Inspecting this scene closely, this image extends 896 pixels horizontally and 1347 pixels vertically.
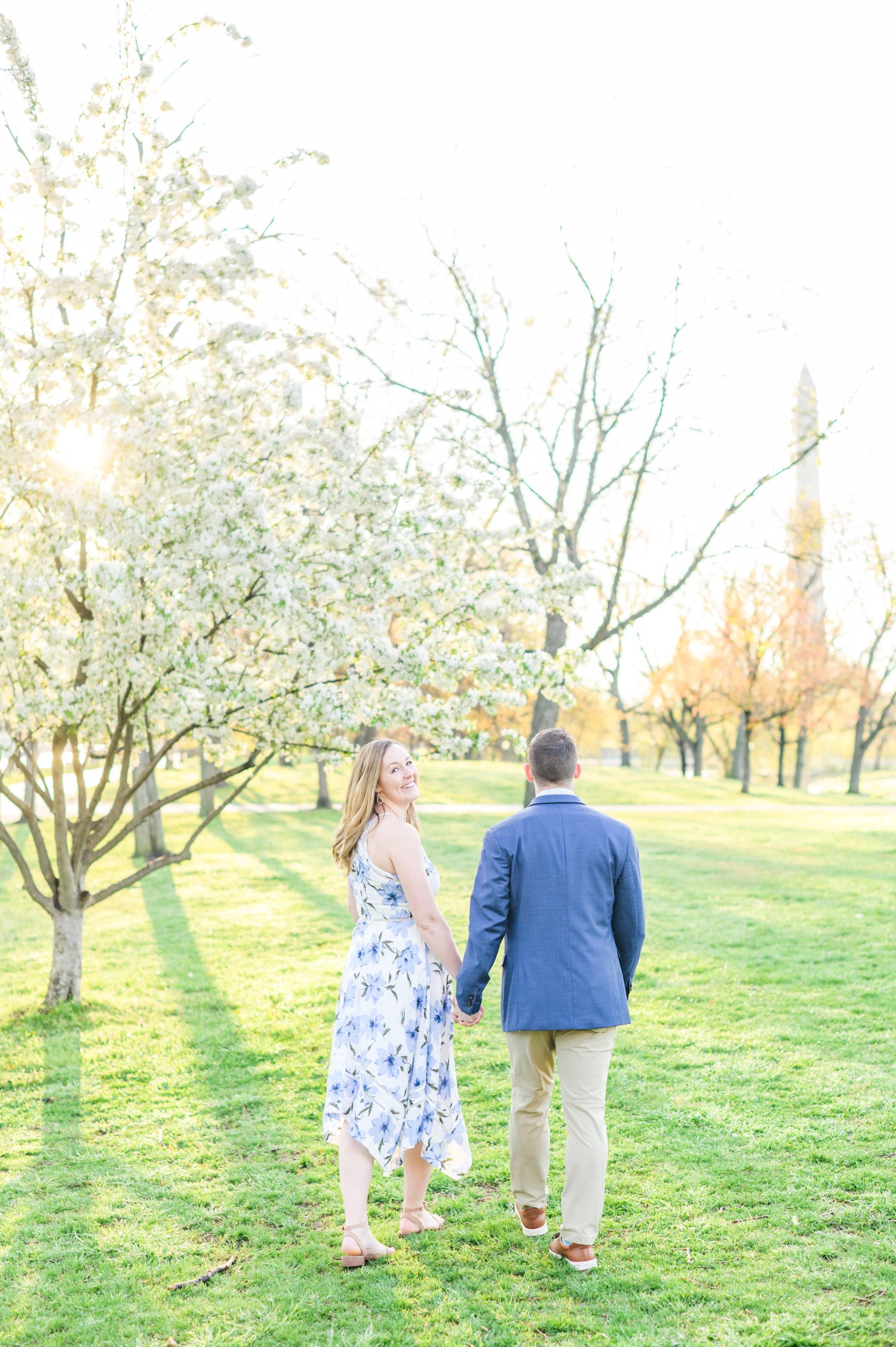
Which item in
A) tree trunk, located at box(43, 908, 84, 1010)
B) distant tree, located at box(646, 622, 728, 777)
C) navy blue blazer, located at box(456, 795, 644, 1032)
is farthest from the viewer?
distant tree, located at box(646, 622, 728, 777)

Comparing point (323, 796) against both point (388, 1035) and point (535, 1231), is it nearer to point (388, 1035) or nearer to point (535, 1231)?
point (535, 1231)

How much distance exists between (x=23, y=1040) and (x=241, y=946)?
3872mm

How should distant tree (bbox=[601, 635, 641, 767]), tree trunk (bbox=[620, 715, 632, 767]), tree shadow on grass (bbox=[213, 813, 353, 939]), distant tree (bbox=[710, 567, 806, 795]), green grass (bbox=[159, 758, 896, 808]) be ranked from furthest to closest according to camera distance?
1. tree trunk (bbox=[620, 715, 632, 767])
2. distant tree (bbox=[601, 635, 641, 767])
3. distant tree (bbox=[710, 567, 806, 795])
4. green grass (bbox=[159, 758, 896, 808])
5. tree shadow on grass (bbox=[213, 813, 353, 939])

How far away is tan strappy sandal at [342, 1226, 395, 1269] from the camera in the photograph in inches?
166

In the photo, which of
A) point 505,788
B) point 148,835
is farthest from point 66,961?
point 505,788

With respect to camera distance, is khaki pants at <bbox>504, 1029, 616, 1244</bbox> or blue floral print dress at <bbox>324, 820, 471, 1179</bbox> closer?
khaki pants at <bbox>504, 1029, 616, 1244</bbox>

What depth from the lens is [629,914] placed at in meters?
4.16

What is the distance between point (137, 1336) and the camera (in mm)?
3781

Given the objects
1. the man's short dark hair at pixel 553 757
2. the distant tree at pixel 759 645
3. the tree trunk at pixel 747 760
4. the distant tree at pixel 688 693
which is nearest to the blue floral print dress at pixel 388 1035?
the man's short dark hair at pixel 553 757

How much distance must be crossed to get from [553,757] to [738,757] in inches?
1867

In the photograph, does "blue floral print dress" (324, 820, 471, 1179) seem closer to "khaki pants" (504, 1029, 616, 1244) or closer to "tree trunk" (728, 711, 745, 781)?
"khaki pants" (504, 1029, 616, 1244)

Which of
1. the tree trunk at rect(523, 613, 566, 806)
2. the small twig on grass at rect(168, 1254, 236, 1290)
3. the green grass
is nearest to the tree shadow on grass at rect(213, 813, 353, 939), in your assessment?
the tree trunk at rect(523, 613, 566, 806)

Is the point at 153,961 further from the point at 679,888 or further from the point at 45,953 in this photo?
the point at 679,888

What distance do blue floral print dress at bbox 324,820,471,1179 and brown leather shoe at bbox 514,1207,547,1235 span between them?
0.46m
